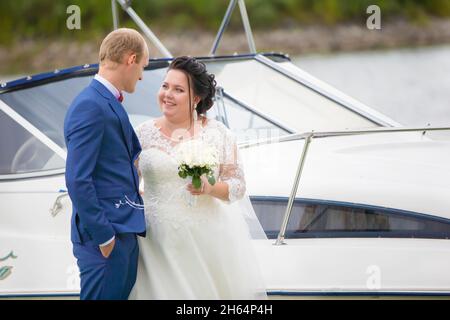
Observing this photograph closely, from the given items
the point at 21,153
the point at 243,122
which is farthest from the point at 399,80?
the point at 21,153

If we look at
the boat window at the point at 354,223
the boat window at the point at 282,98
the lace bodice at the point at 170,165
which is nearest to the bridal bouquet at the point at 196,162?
the lace bodice at the point at 170,165

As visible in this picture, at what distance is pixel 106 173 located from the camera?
3.01 metres

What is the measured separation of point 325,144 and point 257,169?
554mm

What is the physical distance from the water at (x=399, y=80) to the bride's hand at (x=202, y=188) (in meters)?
13.1

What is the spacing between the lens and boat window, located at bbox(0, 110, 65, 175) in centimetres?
450

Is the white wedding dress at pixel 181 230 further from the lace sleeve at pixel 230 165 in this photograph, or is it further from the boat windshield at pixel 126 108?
the boat windshield at pixel 126 108

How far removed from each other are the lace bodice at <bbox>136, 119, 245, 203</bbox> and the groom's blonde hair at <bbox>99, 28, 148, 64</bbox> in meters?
0.43

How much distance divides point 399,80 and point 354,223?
1828cm

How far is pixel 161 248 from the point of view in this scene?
3320 millimetres

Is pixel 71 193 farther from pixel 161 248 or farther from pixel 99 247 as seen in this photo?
pixel 161 248

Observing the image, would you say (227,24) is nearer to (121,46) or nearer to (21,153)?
(21,153)
